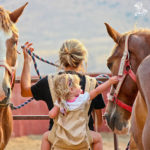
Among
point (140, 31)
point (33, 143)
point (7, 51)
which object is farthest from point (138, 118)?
point (33, 143)

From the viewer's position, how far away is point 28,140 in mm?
9414

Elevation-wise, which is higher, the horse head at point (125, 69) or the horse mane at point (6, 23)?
the horse mane at point (6, 23)

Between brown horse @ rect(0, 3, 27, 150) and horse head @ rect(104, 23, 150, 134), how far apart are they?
3.06 ft

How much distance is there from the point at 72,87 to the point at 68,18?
4837cm

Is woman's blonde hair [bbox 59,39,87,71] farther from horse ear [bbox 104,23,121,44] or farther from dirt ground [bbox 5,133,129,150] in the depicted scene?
dirt ground [bbox 5,133,129,150]

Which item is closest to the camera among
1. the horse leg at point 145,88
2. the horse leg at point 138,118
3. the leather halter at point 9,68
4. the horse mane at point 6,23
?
the horse leg at point 145,88

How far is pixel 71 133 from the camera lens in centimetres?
277

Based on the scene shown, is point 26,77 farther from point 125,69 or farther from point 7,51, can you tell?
point 125,69

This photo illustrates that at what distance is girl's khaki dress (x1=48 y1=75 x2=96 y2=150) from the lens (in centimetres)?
277

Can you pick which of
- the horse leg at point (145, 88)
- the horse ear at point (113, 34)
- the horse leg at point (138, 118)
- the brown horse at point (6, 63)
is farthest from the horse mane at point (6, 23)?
the horse leg at point (145, 88)

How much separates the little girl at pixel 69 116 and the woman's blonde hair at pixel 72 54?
22 centimetres

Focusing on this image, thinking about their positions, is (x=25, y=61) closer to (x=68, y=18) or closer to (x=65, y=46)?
(x=65, y=46)

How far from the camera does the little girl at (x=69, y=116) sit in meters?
2.76

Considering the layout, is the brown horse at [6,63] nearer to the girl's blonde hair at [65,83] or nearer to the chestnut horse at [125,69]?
the girl's blonde hair at [65,83]
